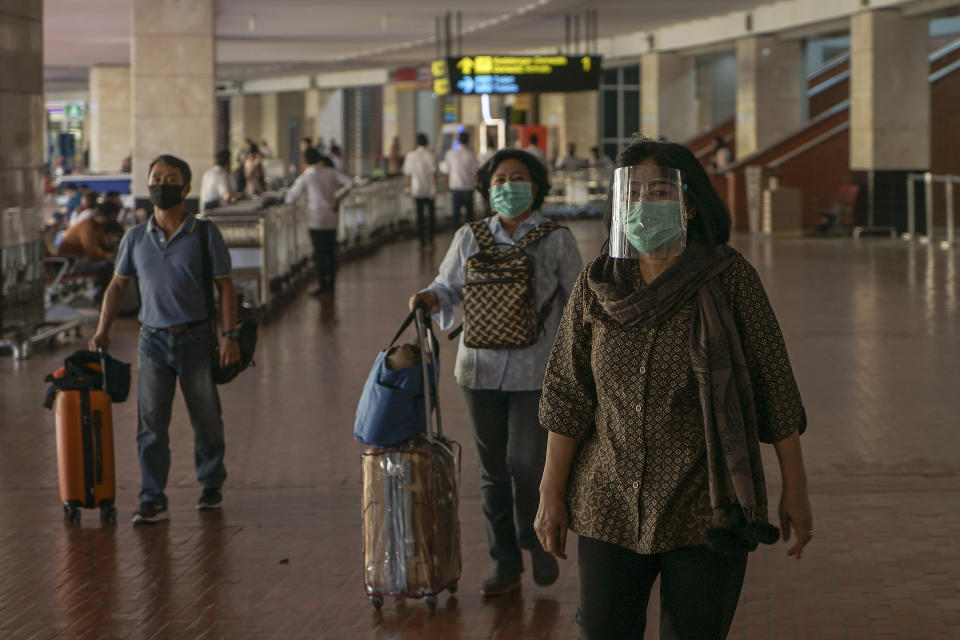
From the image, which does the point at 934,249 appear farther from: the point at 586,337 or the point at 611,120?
the point at 611,120

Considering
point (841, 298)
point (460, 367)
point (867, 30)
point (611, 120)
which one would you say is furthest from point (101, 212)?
point (611, 120)

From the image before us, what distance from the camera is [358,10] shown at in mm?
25391

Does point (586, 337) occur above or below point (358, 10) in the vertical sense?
below

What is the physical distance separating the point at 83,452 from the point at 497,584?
2.23m

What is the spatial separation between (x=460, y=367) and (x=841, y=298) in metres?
10.8

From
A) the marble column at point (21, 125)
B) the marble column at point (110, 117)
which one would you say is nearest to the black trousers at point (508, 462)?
the marble column at point (21, 125)

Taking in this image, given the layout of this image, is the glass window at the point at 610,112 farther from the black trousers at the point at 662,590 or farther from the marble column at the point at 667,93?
the black trousers at the point at 662,590

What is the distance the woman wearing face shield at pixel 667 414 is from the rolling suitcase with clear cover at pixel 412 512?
6.07 ft

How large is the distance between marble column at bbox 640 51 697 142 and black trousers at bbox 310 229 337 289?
1896 centimetres

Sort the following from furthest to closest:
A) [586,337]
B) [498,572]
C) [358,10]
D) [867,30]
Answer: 1. [358,10]
2. [867,30]
3. [498,572]
4. [586,337]

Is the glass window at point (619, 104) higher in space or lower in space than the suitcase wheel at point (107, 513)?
higher

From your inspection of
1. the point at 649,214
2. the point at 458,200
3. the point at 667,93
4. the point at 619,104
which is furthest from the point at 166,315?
the point at 619,104

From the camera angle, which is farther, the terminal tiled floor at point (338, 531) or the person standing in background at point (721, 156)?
the person standing in background at point (721, 156)

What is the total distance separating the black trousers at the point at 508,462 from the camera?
5043 mm
